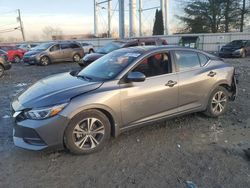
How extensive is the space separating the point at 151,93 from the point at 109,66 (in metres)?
0.95

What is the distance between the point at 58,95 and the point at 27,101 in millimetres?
500

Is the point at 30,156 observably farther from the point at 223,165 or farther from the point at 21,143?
the point at 223,165

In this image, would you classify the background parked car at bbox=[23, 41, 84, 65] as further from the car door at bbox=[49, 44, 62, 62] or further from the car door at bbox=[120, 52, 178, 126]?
the car door at bbox=[120, 52, 178, 126]

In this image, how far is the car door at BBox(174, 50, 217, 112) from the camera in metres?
4.92

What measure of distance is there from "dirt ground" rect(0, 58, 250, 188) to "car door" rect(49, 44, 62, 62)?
1428 centimetres

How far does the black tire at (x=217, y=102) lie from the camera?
5.45m

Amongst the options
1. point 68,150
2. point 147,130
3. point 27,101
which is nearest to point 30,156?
point 68,150

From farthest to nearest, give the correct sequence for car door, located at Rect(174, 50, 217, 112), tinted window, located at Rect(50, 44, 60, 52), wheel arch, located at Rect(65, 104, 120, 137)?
tinted window, located at Rect(50, 44, 60, 52)
car door, located at Rect(174, 50, 217, 112)
wheel arch, located at Rect(65, 104, 120, 137)

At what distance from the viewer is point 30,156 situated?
404 centimetres

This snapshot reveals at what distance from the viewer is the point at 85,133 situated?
4.05m

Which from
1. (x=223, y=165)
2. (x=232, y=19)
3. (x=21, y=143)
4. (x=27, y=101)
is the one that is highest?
(x=232, y=19)

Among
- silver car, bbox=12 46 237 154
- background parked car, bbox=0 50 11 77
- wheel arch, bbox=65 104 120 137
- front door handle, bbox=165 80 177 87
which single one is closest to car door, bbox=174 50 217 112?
silver car, bbox=12 46 237 154

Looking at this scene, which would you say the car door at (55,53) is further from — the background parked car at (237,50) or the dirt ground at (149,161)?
the dirt ground at (149,161)

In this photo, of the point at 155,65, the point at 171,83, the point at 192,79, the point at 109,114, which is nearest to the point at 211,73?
the point at 192,79
